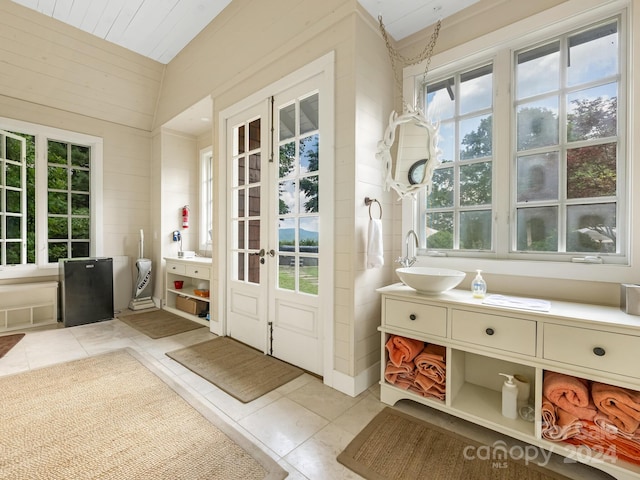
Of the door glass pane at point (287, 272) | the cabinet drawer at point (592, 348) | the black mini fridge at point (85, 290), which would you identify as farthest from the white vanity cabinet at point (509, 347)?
the black mini fridge at point (85, 290)

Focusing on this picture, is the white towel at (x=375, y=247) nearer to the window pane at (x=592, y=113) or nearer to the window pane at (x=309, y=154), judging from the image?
the window pane at (x=309, y=154)

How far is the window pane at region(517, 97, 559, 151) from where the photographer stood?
195cm

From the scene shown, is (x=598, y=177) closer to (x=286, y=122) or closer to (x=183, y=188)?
(x=286, y=122)

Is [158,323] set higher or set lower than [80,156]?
lower

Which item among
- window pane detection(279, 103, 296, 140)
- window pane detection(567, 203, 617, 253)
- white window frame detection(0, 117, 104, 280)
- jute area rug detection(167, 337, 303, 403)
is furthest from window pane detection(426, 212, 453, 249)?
white window frame detection(0, 117, 104, 280)

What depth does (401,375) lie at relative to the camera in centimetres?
201

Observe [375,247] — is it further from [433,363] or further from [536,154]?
[536,154]

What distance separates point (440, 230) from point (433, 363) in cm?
104

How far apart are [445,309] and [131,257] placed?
4.61 metres

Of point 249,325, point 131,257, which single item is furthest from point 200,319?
point 131,257

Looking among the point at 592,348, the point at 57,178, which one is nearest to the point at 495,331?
the point at 592,348

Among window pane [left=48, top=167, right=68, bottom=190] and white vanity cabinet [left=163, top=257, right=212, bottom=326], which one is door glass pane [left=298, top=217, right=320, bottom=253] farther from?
window pane [left=48, top=167, right=68, bottom=190]

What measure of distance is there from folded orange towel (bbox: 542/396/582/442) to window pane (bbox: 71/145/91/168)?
5635 millimetres

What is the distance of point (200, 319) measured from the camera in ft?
12.5
